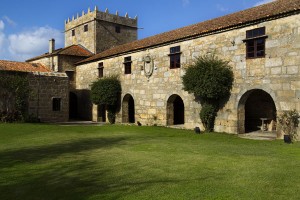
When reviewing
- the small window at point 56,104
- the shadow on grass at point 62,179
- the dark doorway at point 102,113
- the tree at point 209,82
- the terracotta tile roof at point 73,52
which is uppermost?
the terracotta tile roof at point 73,52

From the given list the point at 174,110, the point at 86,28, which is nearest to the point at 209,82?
the point at 174,110

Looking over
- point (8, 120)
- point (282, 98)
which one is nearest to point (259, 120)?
point (282, 98)

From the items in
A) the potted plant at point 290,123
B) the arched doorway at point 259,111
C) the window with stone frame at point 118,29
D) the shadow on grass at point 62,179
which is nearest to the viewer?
the shadow on grass at point 62,179

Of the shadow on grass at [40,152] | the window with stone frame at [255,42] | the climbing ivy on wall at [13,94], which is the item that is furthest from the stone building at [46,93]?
the window with stone frame at [255,42]

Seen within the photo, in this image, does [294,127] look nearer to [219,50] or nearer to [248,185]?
[219,50]

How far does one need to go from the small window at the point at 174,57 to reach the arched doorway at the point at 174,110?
1959 millimetres

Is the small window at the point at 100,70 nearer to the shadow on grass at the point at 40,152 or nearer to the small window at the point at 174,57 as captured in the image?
the small window at the point at 174,57

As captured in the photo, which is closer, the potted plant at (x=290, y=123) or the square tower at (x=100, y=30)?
the potted plant at (x=290, y=123)

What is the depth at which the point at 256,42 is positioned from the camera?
14258 millimetres

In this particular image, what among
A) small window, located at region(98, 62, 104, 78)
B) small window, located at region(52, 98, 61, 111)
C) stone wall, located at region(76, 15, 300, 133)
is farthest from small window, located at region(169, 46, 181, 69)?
small window, located at region(52, 98, 61, 111)

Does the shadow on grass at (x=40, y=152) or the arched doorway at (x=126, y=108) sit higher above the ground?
the arched doorway at (x=126, y=108)

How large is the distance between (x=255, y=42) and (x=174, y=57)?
559cm

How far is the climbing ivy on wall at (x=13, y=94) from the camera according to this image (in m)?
21.3

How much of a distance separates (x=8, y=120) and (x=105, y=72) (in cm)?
832
